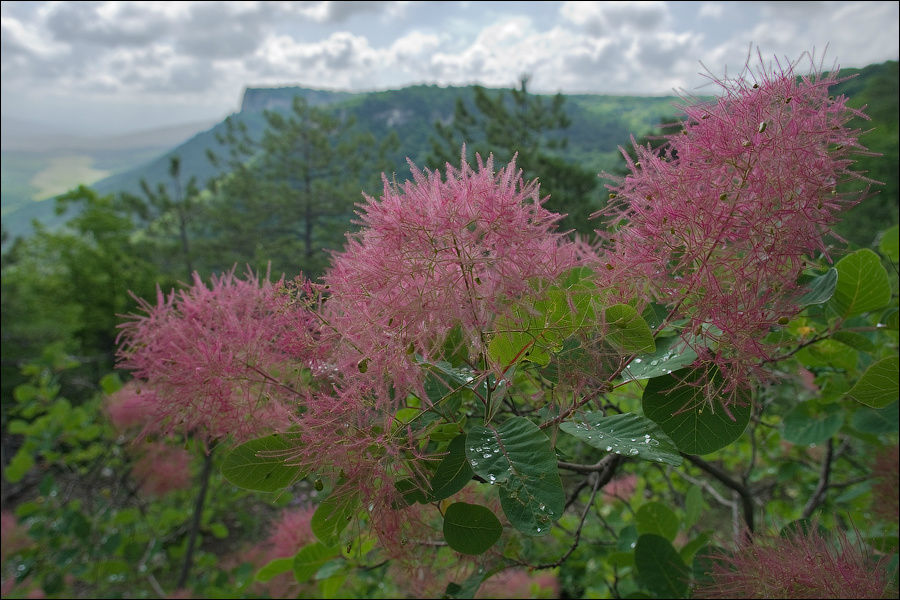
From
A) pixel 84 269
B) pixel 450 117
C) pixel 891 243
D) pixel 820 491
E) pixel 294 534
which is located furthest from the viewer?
pixel 450 117

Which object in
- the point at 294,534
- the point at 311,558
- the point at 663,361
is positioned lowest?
the point at 294,534

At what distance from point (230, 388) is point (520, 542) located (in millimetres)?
841

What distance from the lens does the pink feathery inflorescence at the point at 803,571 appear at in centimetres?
103

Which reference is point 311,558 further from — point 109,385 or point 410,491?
point 109,385

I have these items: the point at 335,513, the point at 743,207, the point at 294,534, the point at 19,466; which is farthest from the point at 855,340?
the point at 19,466

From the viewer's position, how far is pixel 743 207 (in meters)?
0.74

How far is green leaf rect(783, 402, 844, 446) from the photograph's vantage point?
1681 mm

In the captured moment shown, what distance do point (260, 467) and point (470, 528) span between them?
379mm

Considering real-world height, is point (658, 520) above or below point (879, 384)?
below

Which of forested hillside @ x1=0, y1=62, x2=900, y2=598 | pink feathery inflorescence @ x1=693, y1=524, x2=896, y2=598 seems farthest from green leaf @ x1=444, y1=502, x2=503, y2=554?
pink feathery inflorescence @ x1=693, y1=524, x2=896, y2=598

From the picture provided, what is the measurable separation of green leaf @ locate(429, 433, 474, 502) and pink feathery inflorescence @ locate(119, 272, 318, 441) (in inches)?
10.8

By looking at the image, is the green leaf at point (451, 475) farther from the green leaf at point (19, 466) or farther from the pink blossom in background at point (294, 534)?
the green leaf at point (19, 466)

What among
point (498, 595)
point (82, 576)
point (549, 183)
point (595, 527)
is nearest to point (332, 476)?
point (498, 595)

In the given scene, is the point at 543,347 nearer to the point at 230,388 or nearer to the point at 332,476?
the point at 332,476
